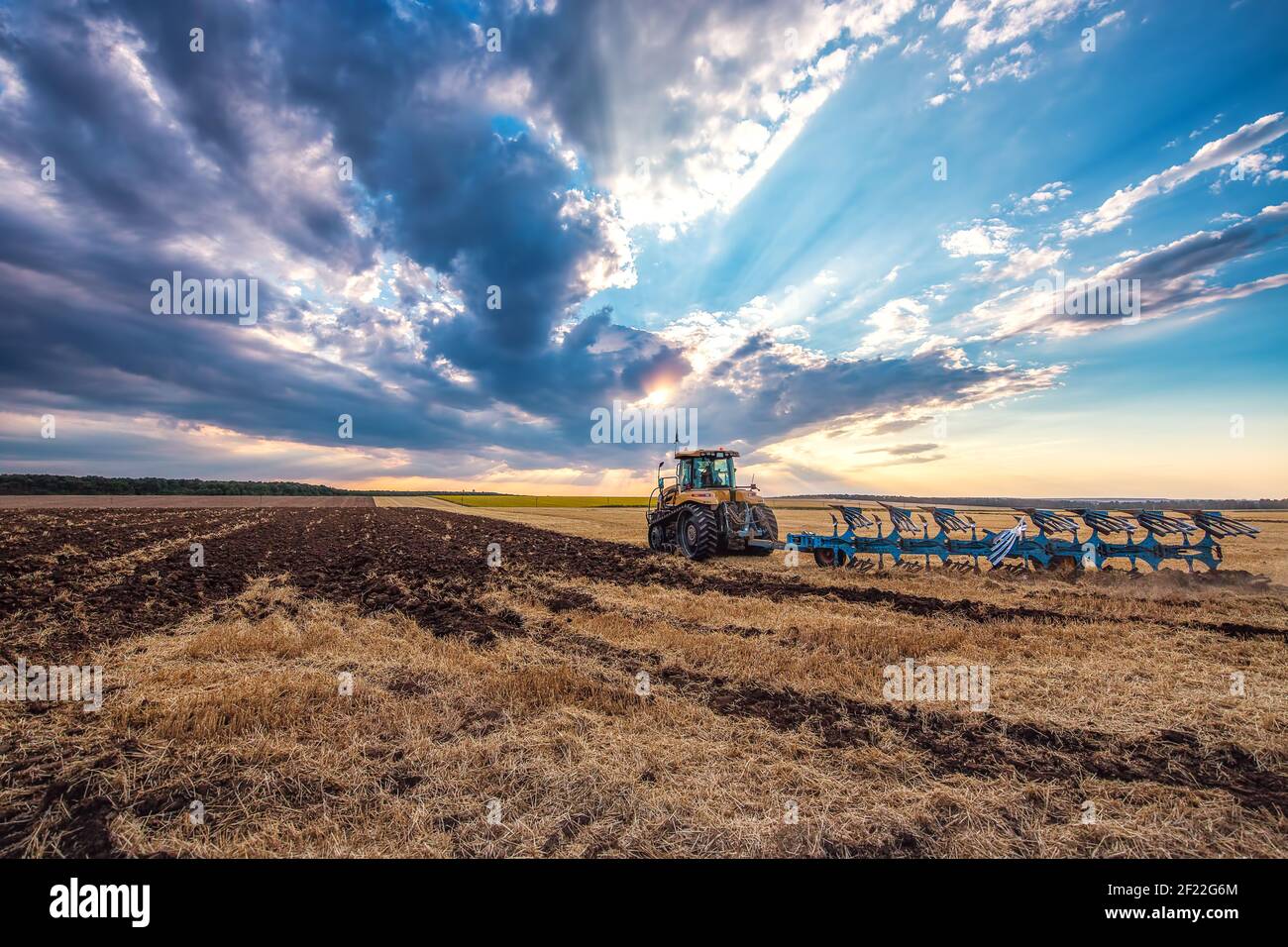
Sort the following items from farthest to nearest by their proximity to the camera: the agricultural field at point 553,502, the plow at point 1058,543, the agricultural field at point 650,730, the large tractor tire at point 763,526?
the agricultural field at point 553,502 < the large tractor tire at point 763,526 < the plow at point 1058,543 < the agricultural field at point 650,730

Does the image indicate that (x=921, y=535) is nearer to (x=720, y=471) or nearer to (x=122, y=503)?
(x=720, y=471)

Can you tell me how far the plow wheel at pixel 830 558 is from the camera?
1441cm

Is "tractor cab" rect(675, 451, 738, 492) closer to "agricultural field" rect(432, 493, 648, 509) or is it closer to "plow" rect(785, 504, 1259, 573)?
"plow" rect(785, 504, 1259, 573)

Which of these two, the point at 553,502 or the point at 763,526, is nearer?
the point at 763,526

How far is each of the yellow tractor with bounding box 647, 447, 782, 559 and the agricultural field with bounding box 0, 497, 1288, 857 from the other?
5815 millimetres

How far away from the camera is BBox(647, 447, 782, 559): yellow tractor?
15.6m

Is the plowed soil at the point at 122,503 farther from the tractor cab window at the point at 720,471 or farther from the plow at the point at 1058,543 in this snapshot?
the plow at the point at 1058,543

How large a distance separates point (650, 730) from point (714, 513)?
38.7 ft

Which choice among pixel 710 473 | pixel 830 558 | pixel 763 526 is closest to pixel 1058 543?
pixel 830 558

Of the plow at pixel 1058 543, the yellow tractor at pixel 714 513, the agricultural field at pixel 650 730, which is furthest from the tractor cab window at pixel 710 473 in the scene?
the agricultural field at pixel 650 730

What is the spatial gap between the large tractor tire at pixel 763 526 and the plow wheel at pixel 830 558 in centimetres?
179

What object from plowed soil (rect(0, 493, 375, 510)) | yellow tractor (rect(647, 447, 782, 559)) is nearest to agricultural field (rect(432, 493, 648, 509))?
plowed soil (rect(0, 493, 375, 510))

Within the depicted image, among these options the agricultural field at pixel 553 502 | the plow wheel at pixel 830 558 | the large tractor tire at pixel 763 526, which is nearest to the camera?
the plow wheel at pixel 830 558

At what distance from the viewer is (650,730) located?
14.5 ft
